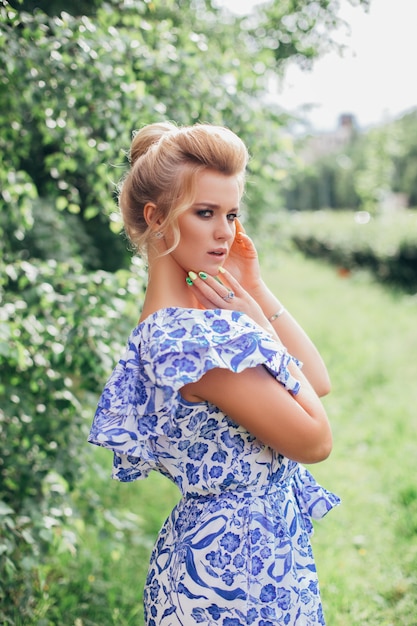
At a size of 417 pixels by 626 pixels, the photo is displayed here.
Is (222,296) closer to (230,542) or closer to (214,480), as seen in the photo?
(214,480)

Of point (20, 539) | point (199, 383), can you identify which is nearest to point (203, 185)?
point (199, 383)

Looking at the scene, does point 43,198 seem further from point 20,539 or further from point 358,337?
point 358,337

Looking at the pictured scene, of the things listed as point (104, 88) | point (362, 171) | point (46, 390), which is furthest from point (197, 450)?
point (362, 171)

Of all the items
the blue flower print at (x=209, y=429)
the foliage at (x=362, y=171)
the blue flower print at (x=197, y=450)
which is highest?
the foliage at (x=362, y=171)

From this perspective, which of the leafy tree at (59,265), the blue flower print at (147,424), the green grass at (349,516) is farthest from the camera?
the green grass at (349,516)

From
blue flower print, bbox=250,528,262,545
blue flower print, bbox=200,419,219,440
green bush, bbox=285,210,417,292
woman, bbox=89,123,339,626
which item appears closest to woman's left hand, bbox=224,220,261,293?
woman, bbox=89,123,339,626

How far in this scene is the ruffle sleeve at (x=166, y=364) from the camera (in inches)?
63.9

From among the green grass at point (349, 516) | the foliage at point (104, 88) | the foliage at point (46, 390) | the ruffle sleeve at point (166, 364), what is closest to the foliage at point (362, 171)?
the foliage at point (104, 88)

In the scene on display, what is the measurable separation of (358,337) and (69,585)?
19.3 feet

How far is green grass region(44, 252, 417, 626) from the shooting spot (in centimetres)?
326

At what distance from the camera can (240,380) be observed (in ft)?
5.41

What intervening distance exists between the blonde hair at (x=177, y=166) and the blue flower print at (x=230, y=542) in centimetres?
77

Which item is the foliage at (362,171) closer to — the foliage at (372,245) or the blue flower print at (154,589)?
the foliage at (372,245)

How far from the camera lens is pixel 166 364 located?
1633mm
